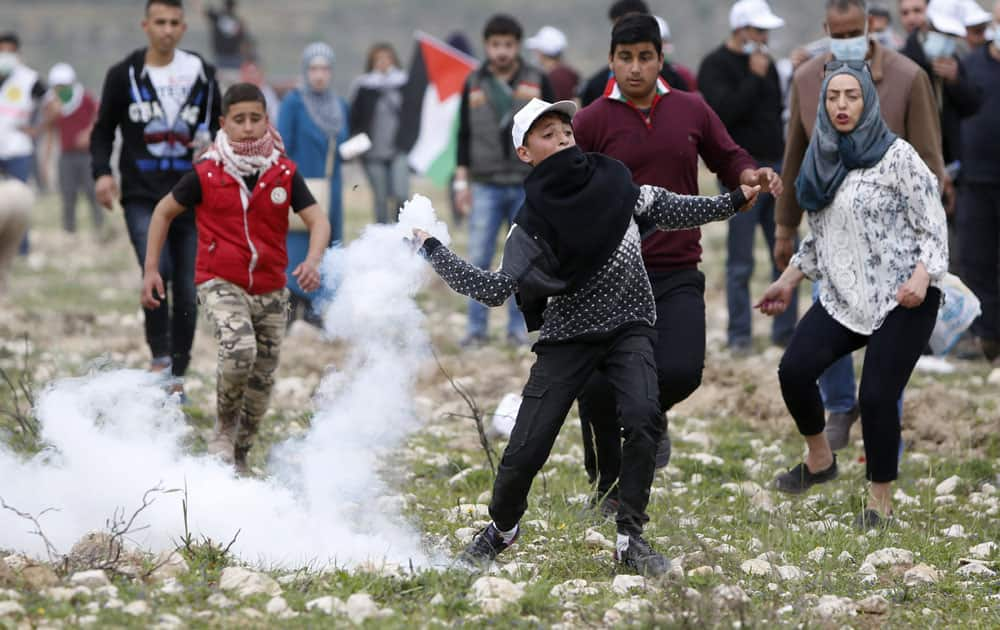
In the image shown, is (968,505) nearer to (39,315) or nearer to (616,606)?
(616,606)

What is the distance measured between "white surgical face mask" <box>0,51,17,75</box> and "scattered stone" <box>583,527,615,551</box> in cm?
1177

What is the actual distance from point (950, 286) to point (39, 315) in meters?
9.01

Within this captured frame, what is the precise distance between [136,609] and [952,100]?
736 cm

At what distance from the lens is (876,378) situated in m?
6.34

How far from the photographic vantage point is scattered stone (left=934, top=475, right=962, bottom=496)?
7211 mm

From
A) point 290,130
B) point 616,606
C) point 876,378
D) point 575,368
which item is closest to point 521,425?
point 575,368

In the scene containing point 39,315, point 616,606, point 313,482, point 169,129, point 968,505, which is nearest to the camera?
point 616,606

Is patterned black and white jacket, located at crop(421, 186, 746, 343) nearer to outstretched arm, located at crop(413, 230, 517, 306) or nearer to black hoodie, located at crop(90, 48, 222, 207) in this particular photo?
outstretched arm, located at crop(413, 230, 517, 306)

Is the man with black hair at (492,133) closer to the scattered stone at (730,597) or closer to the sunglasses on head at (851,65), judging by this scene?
the sunglasses on head at (851,65)

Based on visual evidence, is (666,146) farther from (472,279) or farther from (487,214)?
(487,214)

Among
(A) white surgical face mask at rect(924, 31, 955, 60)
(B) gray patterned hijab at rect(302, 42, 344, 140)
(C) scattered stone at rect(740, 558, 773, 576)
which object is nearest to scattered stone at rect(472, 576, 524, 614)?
(C) scattered stone at rect(740, 558, 773, 576)

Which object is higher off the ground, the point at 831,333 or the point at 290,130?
the point at 290,130

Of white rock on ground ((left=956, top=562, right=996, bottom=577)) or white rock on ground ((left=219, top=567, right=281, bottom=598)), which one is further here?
white rock on ground ((left=956, top=562, right=996, bottom=577))

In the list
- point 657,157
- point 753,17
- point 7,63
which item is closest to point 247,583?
point 657,157
